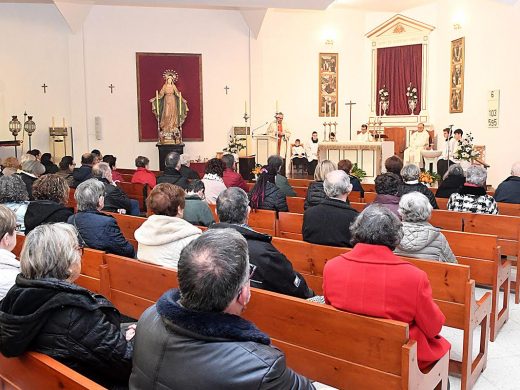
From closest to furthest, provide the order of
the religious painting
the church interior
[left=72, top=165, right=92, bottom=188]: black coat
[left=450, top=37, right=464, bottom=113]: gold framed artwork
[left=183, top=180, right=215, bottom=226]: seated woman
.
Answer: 1. [left=183, top=180, right=215, bottom=226]: seated woman
2. [left=72, top=165, right=92, bottom=188]: black coat
3. the church interior
4. [left=450, top=37, right=464, bottom=113]: gold framed artwork
5. the religious painting

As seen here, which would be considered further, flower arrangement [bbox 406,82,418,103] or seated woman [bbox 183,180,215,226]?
flower arrangement [bbox 406,82,418,103]

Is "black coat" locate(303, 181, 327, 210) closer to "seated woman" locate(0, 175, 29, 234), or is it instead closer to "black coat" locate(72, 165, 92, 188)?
"seated woman" locate(0, 175, 29, 234)

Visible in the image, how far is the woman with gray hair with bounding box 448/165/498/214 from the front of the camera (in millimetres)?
5051

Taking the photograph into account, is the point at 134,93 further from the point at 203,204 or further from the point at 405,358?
the point at 405,358

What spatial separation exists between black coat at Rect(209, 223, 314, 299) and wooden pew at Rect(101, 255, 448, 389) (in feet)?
0.79

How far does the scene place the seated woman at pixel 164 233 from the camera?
331 centimetres

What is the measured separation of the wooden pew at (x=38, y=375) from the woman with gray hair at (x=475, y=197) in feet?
13.7

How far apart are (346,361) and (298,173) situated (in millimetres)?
12326

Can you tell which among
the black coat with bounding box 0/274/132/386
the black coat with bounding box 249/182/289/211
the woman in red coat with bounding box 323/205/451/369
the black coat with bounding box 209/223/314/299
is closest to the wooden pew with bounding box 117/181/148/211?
the black coat with bounding box 249/182/289/211

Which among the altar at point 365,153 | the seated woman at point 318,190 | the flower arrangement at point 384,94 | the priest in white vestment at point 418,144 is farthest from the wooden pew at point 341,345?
the flower arrangement at point 384,94

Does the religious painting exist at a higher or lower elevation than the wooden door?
higher

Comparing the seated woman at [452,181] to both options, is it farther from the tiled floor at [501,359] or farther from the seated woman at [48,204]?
the seated woman at [48,204]

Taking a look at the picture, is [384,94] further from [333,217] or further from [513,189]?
[333,217]

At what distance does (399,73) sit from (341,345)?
1417cm
